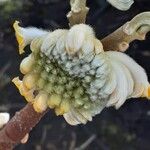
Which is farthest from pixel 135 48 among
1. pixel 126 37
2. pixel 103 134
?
pixel 126 37

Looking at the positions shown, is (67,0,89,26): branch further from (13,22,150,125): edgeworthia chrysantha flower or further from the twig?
the twig

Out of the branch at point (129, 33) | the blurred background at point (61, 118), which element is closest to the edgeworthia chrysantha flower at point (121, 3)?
the branch at point (129, 33)

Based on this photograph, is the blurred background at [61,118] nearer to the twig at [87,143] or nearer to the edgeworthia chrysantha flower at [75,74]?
the twig at [87,143]

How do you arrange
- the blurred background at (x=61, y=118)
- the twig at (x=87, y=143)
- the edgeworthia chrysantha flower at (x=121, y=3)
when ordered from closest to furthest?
the edgeworthia chrysantha flower at (x=121, y=3)
the blurred background at (x=61, y=118)
the twig at (x=87, y=143)

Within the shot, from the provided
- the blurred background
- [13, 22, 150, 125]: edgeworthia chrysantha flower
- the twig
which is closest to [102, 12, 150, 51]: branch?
[13, 22, 150, 125]: edgeworthia chrysantha flower

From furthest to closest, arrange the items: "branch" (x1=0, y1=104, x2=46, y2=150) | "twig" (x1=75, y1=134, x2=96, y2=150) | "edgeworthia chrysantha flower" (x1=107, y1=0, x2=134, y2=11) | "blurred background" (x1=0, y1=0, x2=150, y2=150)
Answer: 1. "twig" (x1=75, y1=134, x2=96, y2=150)
2. "blurred background" (x1=0, y1=0, x2=150, y2=150)
3. "branch" (x1=0, y1=104, x2=46, y2=150)
4. "edgeworthia chrysantha flower" (x1=107, y1=0, x2=134, y2=11)

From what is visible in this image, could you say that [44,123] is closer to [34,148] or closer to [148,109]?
[34,148]

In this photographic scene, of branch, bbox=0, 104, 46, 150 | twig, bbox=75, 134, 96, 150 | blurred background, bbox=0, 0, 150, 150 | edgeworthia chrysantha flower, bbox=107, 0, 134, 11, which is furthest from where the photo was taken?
twig, bbox=75, 134, 96, 150

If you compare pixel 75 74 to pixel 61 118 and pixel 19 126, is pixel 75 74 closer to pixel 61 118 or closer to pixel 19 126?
pixel 19 126
